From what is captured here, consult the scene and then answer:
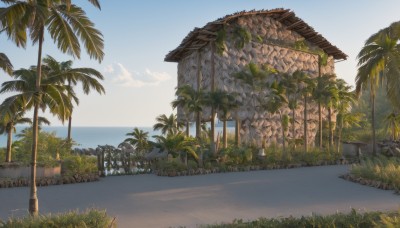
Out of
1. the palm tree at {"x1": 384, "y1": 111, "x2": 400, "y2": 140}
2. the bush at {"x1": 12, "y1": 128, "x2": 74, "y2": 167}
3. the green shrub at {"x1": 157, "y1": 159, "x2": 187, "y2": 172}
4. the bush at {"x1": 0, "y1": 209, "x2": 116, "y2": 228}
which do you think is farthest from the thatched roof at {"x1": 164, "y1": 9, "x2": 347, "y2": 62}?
the bush at {"x1": 0, "y1": 209, "x2": 116, "y2": 228}

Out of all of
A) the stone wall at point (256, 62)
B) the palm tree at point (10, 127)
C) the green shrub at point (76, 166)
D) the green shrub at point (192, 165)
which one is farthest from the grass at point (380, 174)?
the palm tree at point (10, 127)

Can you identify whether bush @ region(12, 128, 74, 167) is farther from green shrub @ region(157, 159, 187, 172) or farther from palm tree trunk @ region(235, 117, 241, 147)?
palm tree trunk @ region(235, 117, 241, 147)

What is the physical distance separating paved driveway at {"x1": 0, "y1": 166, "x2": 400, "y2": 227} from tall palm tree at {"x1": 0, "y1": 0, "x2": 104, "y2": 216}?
2.68 metres

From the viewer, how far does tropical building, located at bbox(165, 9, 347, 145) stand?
2636 centimetres

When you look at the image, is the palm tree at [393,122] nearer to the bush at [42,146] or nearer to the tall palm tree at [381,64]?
the tall palm tree at [381,64]

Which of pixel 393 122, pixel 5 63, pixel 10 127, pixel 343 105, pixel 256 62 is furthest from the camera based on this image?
pixel 343 105

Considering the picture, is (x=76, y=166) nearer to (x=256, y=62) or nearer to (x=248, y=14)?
(x=256, y=62)

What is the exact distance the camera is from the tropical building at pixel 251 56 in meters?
26.4

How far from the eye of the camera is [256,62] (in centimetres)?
2841

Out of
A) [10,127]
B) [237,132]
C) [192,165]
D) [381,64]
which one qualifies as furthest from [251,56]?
[10,127]

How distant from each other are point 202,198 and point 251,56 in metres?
18.2

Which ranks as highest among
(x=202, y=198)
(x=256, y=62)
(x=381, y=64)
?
(x=256, y=62)

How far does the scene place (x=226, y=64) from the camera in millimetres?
26547

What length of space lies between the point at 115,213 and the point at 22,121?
1481 cm
